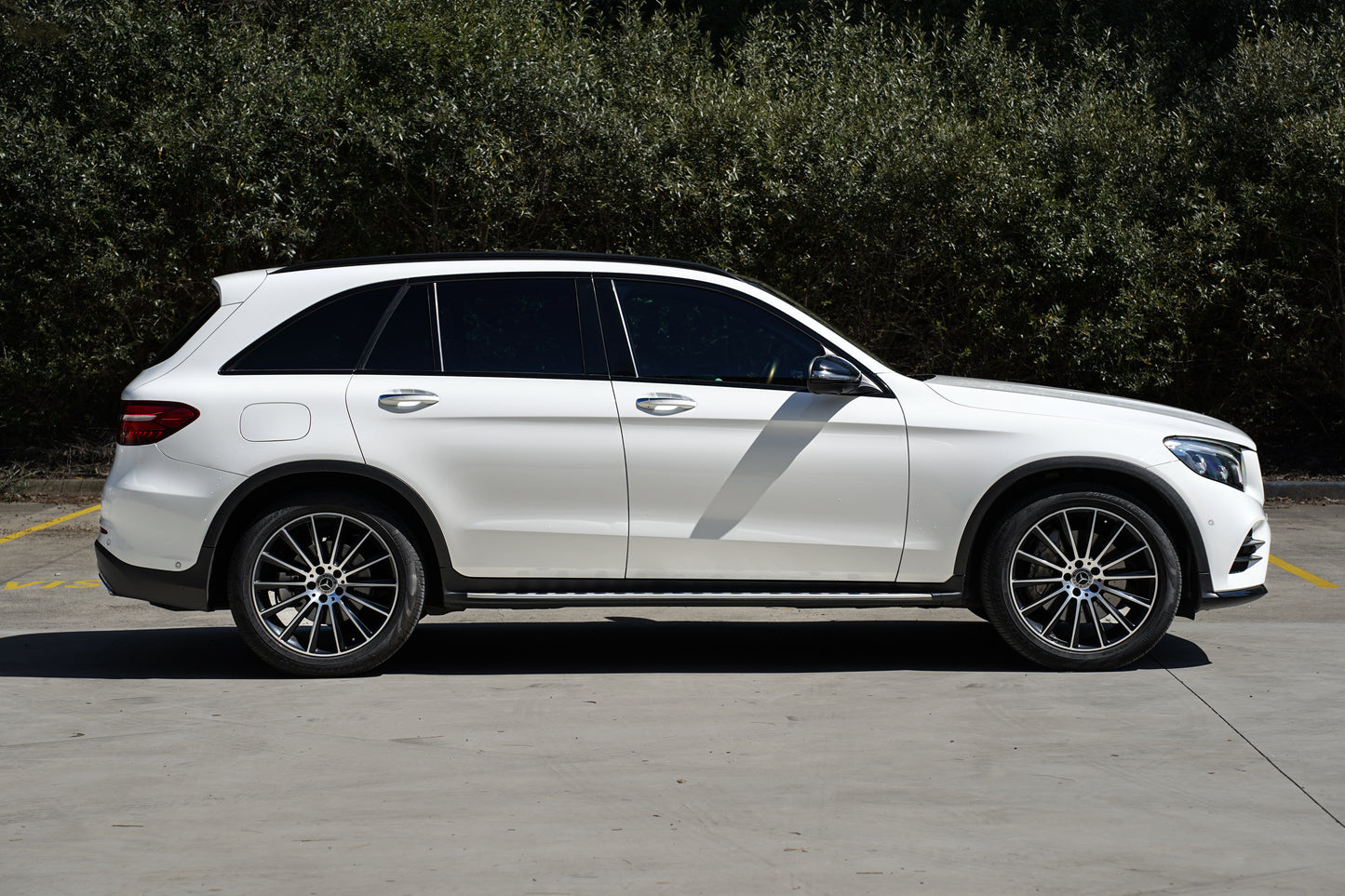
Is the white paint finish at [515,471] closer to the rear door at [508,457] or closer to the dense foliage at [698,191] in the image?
the rear door at [508,457]

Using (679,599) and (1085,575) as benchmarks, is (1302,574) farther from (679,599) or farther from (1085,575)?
(679,599)

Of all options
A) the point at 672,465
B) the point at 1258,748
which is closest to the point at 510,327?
the point at 672,465

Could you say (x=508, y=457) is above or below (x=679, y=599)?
above

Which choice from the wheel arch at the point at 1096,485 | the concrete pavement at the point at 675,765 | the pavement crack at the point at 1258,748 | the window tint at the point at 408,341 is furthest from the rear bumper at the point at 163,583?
the pavement crack at the point at 1258,748

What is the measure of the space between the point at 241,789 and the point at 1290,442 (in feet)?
45.4

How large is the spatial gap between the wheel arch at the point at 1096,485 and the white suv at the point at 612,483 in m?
0.01

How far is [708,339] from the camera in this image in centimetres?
639

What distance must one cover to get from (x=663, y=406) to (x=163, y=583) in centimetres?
230

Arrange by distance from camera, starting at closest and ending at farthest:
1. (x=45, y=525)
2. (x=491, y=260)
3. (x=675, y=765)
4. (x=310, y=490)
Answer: (x=675, y=765)
(x=310, y=490)
(x=491, y=260)
(x=45, y=525)

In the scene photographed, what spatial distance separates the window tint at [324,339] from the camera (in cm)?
630

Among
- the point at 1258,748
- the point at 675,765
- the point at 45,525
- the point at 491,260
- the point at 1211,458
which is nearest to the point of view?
the point at 675,765

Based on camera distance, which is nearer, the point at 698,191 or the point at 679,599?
the point at 679,599

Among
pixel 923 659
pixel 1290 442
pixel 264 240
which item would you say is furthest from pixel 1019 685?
pixel 1290 442

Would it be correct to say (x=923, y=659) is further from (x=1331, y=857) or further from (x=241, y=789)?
(x=241, y=789)
